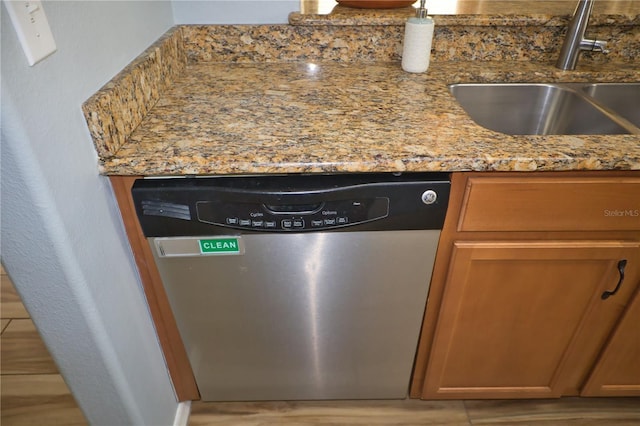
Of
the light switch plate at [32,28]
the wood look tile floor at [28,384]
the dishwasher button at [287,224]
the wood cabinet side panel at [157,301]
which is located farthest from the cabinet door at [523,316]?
the wood look tile floor at [28,384]

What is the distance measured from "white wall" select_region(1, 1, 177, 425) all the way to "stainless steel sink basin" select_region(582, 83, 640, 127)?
133 cm

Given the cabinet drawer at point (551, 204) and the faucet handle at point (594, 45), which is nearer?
the cabinet drawer at point (551, 204)

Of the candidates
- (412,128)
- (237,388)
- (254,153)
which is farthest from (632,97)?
(237,388)

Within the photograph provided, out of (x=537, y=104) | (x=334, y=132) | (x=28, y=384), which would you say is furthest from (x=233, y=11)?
(x=28, y=384)

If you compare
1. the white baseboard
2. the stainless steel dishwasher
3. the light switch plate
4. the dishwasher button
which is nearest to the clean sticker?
the stainless steel dishwasher

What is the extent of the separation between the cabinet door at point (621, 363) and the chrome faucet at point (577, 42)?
2.34ft

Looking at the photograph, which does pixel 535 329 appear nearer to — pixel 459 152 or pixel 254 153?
pixel 459 152

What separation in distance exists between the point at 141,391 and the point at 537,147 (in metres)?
1.10

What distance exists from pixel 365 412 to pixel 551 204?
898mm

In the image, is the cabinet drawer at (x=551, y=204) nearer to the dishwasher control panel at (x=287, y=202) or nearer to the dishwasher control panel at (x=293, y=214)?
the dishwasher control panel at (x=287, y=202)

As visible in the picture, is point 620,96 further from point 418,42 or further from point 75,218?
point 75,218

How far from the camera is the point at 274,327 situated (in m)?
1.14

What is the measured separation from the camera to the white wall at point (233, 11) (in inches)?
51.8

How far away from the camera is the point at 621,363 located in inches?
48.5
